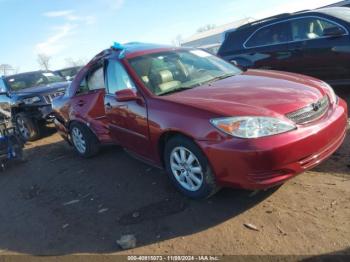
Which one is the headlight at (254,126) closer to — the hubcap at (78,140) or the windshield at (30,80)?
the hubcap at (78,140)

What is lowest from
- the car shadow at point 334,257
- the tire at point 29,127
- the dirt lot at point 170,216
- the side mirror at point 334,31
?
the car shadow at point 334,257

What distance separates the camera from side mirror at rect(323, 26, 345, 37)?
643cm

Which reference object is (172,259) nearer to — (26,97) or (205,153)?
(205,153)

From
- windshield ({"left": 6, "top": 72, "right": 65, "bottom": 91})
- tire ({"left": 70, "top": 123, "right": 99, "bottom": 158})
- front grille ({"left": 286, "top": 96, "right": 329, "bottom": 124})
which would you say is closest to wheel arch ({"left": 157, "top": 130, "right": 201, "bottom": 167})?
front grille ({"left": 286, "top": 96, "right": 329, "bottom": 124})

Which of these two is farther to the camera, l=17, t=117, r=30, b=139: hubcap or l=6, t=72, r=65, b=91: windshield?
l=6, t=72, r=65, b=91: windshield

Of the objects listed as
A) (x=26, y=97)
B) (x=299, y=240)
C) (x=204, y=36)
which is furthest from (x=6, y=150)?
(x=204, y=36)

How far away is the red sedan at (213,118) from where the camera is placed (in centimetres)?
330

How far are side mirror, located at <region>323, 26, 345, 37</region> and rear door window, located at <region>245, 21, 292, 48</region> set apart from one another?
32.2 inches

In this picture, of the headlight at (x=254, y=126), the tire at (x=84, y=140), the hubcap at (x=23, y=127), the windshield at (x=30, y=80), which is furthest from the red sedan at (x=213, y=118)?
the windshield at (x=30, y=80)

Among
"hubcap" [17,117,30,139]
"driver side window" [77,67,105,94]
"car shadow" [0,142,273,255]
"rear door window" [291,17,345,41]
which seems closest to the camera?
"car shadow" [0,142,273,255]

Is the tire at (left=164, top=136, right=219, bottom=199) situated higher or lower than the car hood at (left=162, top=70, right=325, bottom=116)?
lower

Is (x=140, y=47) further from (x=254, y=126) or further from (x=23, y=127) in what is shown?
(x=23, y=127)

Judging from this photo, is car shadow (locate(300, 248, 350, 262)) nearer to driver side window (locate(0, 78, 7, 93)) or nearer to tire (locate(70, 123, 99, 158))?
tire (locate(70, 123, 99, 158))

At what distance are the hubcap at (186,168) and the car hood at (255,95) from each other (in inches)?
21.5
